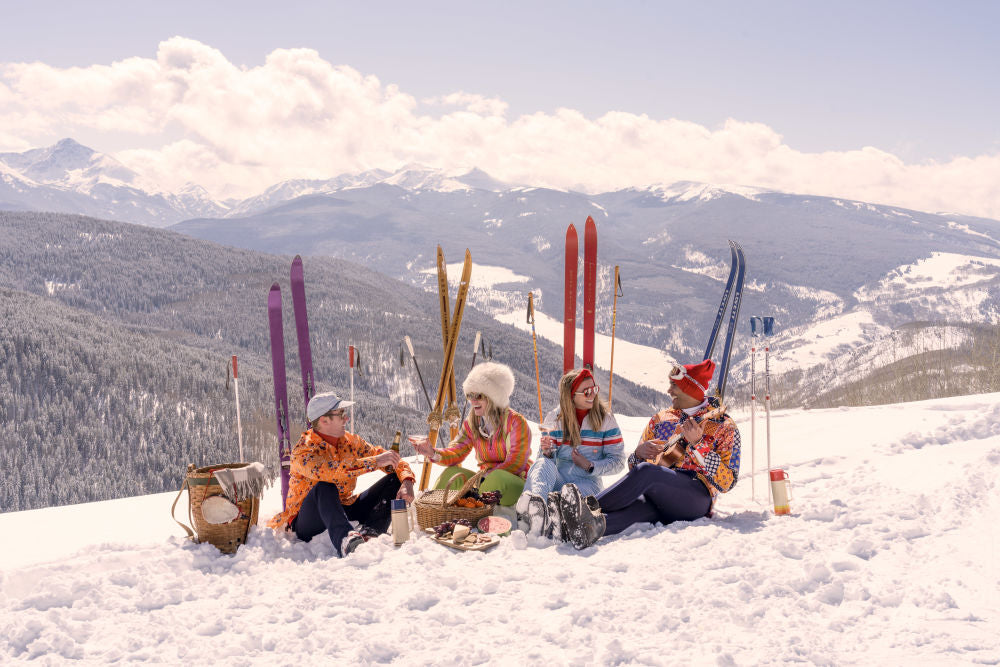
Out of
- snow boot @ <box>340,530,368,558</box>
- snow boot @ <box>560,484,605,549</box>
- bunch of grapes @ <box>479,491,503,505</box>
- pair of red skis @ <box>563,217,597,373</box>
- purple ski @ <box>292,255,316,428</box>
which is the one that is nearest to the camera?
snow boot @ <box>560,484,605,549</box>

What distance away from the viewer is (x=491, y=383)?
5.71 m

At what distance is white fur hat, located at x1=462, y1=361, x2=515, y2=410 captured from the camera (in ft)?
18.6

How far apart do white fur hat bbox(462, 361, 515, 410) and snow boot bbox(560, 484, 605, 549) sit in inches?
51.0

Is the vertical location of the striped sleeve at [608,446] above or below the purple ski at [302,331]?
below

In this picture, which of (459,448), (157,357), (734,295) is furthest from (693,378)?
(157,357)

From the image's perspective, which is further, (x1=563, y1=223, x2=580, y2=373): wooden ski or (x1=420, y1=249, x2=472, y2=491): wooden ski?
(x1=563, y1=223, x2=580, y2=373): wooden ski

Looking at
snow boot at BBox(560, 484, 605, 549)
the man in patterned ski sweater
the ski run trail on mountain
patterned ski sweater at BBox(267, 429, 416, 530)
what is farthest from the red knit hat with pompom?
patterned ski sweater at BBox(267, 429, 416, 530)

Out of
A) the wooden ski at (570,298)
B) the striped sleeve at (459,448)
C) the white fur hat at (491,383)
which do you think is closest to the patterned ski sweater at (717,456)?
the white fur hat at (491,383)

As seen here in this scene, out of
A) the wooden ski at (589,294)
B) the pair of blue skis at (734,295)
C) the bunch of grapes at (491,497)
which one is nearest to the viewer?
the bunch of grapes at (491,497)

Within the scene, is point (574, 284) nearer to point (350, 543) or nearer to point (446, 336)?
point (446, 336)

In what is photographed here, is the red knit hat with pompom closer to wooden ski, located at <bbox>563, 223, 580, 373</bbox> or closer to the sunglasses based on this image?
the sunglasses

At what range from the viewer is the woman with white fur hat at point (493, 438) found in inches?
222

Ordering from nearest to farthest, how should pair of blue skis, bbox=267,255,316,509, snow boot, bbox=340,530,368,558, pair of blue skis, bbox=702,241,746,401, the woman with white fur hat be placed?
snow boot, bbox=340,530,368,558, the woman with white fur hat, pair of blue skis, bbox=267,255,316,509, pair of blue skis, bbox=702,241,746,401

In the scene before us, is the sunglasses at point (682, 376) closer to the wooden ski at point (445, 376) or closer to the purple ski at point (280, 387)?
the wooden ski at point (445, 376)
